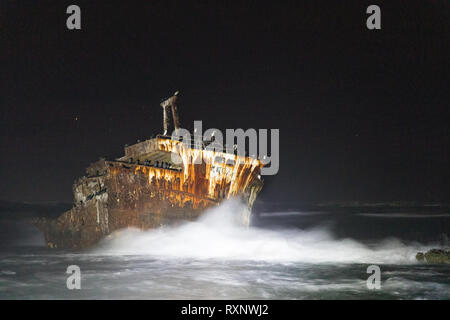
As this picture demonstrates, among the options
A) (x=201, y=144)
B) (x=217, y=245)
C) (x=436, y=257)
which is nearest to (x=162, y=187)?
(x=201, y=144)

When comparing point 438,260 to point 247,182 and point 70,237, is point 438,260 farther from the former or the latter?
point 70,237

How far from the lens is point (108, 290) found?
1100cm

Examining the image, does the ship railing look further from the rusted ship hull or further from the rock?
the rock

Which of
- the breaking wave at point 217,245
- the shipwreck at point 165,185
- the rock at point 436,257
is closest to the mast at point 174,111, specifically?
the shipwreck at point 165,185

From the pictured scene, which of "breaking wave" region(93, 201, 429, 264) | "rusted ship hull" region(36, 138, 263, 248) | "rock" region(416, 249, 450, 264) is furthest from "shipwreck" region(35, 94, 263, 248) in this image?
"rock" region(416, 249, 450, 264)

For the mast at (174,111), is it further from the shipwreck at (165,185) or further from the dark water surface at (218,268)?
the dark water surface at (218,268)

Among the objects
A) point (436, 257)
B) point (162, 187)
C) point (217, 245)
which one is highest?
point (162, 187)

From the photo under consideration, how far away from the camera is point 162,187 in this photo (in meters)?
16.2

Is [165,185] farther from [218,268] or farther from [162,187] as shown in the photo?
[218,268]

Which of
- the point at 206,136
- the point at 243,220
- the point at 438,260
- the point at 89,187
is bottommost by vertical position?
the point at 438,260

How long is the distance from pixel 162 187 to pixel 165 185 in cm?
13
